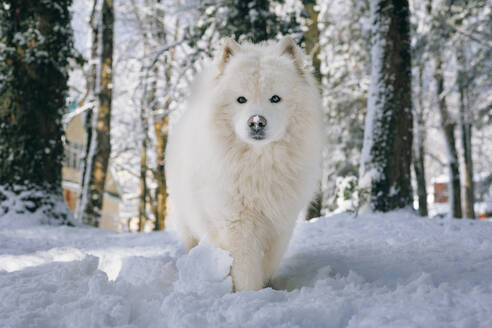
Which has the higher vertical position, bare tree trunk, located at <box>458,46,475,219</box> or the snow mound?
bare tree trunk, located at <box>458,46,475,219</box>

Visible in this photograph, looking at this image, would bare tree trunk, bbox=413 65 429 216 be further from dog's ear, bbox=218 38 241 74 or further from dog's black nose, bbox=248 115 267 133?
dog's black nose, bbox=248 115 267 133

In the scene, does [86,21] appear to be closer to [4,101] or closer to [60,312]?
[4,101]

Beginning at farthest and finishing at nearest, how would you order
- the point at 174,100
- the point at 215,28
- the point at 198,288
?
1. the point at 174,100
2. the point at 215,28
3. the point at 198,288

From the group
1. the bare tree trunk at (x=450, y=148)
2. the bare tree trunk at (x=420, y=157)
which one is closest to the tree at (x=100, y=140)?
the bare tree trunk at (x=420, y=157)

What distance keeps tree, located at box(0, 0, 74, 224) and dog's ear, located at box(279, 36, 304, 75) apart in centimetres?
418

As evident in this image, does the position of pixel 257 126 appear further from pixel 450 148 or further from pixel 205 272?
pixel 450 148

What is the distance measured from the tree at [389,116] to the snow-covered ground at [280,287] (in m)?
1.65

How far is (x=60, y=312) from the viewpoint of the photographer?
232cm

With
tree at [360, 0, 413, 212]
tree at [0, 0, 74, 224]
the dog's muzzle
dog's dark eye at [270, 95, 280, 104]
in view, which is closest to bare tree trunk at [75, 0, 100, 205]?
tree at [0, 0, 74, 224]

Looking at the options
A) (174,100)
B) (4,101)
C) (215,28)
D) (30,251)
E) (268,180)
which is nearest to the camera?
(268,180)

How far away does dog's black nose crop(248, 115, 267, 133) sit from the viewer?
2.89m

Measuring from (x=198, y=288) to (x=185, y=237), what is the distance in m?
1.55

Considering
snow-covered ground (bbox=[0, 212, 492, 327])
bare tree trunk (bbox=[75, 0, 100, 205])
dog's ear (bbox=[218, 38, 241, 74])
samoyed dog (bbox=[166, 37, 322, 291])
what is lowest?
snow-covered ground (bbox=[0, 212, 492, 327])

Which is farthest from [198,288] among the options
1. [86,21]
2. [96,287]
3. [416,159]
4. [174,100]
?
[416,159]
